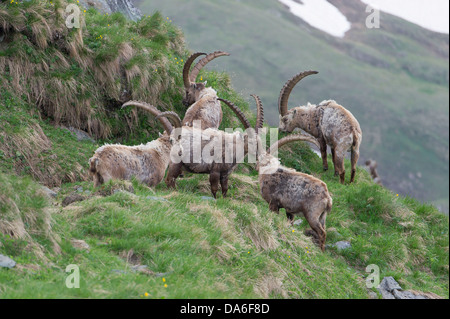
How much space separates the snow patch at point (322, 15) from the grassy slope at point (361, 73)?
220 centimetres

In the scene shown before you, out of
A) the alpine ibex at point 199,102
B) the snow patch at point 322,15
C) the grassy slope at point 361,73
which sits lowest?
the grassy slope at point 361,73

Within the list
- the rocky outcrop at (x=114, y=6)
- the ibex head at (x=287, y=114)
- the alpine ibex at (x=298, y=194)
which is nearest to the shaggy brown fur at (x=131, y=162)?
the alpine ibex at (x=298, y=194)

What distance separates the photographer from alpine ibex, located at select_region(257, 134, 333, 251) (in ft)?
35.4

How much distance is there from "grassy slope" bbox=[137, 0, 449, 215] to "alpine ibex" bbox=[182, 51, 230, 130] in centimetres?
8111

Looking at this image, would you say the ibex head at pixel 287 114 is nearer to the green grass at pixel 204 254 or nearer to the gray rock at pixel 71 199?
the green grass at pixel 204 254

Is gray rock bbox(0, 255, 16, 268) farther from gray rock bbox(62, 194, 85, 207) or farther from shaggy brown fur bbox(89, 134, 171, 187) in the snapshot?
shaggy brown fur bbox(89, 134, 171, 187)

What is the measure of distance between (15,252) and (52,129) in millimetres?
6405

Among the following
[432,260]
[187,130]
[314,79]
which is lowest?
[314,79]

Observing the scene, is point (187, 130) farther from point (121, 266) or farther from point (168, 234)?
point (121, 266)

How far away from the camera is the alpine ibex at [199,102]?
45.2ft

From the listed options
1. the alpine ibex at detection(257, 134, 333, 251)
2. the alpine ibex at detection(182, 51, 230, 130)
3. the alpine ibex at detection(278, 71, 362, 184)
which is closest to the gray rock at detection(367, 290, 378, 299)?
the alpine ibex at detection(257, 134, 333, 251)

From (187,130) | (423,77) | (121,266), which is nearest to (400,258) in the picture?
(187,130)

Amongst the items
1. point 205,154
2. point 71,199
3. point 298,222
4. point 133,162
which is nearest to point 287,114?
point 298,222

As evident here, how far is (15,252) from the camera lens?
23.7ft
